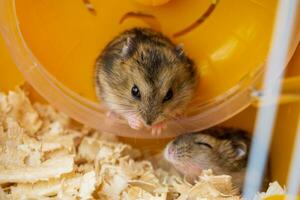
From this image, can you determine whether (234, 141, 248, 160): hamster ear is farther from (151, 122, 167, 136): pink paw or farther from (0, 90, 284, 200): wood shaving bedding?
(151, 122, 167, 136): pink paw

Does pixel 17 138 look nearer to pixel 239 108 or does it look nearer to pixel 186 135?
pixel 186 135

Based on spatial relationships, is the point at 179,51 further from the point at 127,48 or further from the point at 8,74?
the point at 8,74

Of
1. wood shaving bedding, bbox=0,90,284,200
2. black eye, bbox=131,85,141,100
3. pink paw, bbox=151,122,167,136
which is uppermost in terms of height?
black eye, bbox=131,85,141,100

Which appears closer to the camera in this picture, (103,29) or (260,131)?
(260,131)

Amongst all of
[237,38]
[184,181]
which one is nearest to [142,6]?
[237,38]

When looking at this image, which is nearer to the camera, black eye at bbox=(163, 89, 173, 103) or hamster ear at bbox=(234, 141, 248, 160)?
black eye at bbox=(163, 89, 173, 103)

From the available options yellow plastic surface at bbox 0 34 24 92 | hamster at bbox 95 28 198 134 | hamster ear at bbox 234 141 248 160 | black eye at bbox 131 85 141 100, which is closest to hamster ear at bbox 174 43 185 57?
hamster at bbox 95 28 198 134
